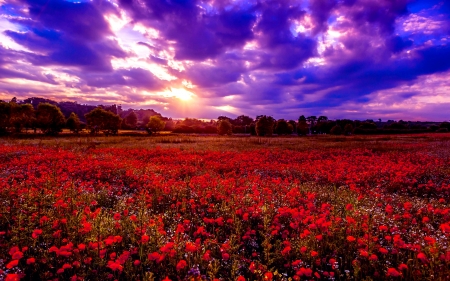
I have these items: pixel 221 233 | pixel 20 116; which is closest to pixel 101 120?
pixel 20 116

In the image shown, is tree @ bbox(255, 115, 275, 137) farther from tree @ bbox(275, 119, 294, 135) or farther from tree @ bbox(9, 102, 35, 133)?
tree @ bbox(9, 102, 35, 133)

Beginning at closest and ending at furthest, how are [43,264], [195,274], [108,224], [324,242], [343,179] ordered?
[195,274] → [43,264] → [324,242] → [108,224] → [343,179]

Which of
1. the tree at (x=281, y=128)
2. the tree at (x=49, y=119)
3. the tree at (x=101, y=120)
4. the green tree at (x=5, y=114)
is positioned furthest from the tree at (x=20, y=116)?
the tree at (x=281, y=128)

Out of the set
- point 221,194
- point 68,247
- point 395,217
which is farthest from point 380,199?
point 68,247

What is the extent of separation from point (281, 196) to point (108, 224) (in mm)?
5051

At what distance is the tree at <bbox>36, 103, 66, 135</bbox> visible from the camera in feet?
231

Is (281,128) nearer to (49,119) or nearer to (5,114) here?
(49,119)

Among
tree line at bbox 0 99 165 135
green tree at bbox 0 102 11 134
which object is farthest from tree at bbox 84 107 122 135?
green tree at bbox 0 102 11 134

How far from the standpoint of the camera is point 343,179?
36.7ft

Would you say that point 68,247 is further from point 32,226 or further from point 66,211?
point 66,211

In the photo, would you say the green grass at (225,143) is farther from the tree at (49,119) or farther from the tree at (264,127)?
the tree at (264,127)

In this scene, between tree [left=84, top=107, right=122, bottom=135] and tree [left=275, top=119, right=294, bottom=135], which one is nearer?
tree [left=84, top=107, right=122, bottom=135]

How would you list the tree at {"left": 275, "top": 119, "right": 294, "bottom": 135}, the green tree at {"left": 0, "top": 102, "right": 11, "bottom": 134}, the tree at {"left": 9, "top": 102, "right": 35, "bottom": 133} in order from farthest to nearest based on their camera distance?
the tree at {"left": 275, "top": 119, "right": 294, "bottom": 135} → the tree at {"left": 9, "top": 102, "right": 35, "bottom": 133} → the green tree at {"left": 0, "top": 102, "right": 11, "bottom": 134}

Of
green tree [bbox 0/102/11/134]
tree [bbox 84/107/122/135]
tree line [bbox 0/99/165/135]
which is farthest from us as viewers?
tree [bbox 84/107/122/135]
